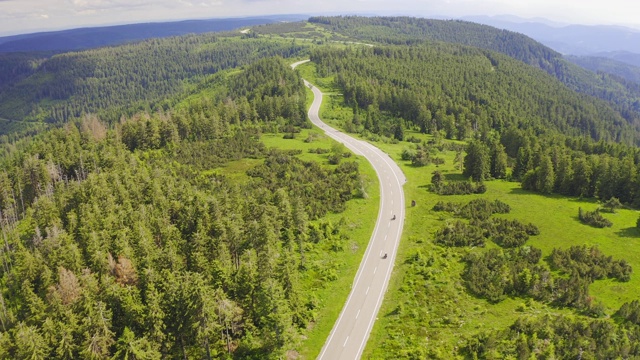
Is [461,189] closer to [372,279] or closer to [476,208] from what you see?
[476,208]

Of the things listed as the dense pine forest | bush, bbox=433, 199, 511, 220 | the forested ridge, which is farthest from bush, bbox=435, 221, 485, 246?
the forested ridge

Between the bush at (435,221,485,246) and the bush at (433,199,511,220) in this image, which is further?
the bush at (433,199,511,220)

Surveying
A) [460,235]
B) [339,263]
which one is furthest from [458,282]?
[339,263]

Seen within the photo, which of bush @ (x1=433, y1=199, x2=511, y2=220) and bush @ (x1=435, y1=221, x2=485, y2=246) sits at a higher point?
bush @ (x1=433, y1=199, x2=511, y2=220)

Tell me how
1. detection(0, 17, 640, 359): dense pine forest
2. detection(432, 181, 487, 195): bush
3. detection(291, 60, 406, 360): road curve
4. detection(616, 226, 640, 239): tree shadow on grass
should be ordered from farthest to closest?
detection(432, 181, 487, 195): bush, detection(616, 226, 640, 239): tree shadow on grass, detection(291, 60, 406, 360): road curve, detection(0, 17, 640, 359): dense pine forest

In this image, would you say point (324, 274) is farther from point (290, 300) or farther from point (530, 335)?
point (530, 335)

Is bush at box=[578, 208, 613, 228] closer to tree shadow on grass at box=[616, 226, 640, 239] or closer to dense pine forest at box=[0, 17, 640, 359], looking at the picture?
dense pine forest at box=[0, 17, 640, 359]
